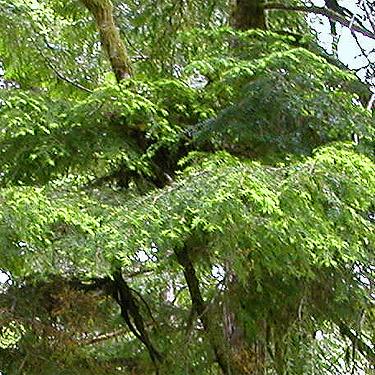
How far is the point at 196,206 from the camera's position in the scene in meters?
2.36

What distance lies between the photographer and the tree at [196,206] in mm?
2408

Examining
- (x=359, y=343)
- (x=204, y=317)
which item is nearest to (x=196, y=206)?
(x=204, y=317)

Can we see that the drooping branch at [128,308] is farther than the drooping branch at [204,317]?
Yes

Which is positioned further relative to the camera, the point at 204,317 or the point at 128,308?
the point at 128,308

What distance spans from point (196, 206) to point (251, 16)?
2.10 meters

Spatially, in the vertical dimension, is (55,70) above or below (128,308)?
above

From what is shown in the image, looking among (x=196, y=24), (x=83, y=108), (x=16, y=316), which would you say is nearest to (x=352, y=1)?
(x=196, y=24)

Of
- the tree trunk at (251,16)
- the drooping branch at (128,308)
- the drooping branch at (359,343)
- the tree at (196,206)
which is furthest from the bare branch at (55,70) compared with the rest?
the drooping branch at (359,343)

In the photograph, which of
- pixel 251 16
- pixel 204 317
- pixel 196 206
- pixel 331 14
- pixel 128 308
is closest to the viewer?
pixel 196 206

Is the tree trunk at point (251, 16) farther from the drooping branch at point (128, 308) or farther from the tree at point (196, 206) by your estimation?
the drooping branch at point (128, 308)

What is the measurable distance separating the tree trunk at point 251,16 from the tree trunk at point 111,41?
0.80 metres

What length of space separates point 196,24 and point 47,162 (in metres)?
1.98

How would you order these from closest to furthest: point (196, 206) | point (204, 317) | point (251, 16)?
point (196, 206)
point (204, 317)
point (251, 16)

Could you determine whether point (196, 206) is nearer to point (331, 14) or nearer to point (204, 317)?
point (204, 317)
